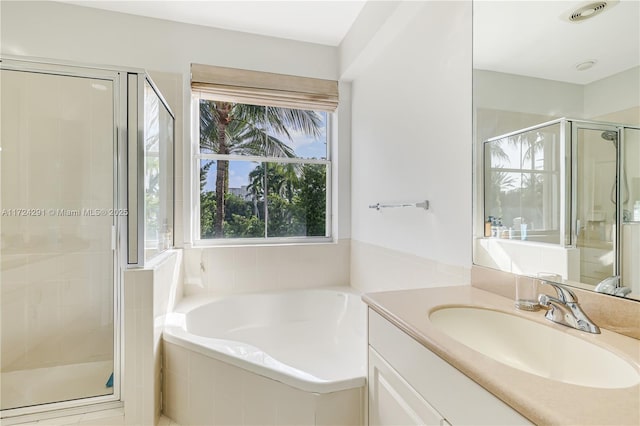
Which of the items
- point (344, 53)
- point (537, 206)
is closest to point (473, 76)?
point (537, 206)

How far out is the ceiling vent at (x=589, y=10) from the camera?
0.89m

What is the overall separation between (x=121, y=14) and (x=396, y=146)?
7.26 ft

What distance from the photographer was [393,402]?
1.05 m

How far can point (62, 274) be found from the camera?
Result: 6.73 feet

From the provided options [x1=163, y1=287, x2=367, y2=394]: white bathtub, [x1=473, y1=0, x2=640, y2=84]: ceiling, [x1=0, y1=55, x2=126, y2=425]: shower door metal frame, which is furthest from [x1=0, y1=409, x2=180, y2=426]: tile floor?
[x1=473, y1=0, x2=640, y2=84]: ceiling

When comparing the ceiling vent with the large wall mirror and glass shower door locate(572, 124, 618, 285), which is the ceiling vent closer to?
the large wall mirror

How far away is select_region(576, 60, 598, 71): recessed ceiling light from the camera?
3.12 ft

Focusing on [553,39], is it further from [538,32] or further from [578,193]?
[578,193]

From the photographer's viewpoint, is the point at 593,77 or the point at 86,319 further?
the point at 86,319

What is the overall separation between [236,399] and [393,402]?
83 cm

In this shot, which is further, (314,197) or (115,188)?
(314,197)

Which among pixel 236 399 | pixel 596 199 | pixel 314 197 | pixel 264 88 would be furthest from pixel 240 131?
pixel 596 199

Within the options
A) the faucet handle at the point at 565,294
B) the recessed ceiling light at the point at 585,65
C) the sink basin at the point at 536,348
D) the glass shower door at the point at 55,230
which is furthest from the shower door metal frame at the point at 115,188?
the recessed ceiling light at the point at 585,65

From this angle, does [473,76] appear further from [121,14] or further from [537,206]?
[121,14]
